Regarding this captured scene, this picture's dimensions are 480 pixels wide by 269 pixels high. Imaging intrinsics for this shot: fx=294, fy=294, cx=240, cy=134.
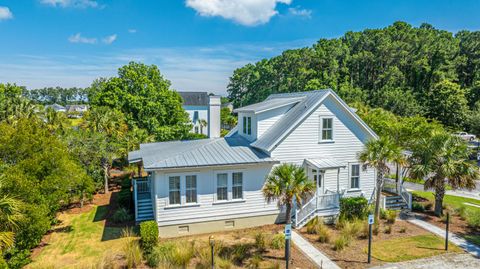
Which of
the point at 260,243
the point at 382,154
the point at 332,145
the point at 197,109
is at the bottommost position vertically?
the point at 260,243

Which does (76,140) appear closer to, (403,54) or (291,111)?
(291,111)

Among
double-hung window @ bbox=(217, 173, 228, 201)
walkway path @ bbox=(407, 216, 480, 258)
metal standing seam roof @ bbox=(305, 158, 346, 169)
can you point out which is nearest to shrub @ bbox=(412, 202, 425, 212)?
walkway path @ bbox=(407, 216, 480, 258)

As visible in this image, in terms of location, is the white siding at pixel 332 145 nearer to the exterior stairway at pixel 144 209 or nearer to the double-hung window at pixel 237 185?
the double-hung window at pixel 237 185

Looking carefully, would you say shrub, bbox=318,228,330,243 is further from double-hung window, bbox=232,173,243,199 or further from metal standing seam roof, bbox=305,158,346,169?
double-hung window, bbox=232,173,243,199

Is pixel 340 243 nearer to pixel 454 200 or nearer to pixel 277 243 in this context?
pixel 277 243

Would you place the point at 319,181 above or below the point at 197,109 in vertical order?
below

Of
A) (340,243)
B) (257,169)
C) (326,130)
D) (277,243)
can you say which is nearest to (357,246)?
(340,243)
